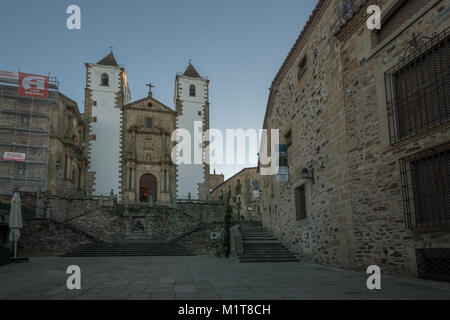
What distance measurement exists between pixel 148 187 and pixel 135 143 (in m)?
4.37

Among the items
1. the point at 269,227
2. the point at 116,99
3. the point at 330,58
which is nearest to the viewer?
the point at 330,58

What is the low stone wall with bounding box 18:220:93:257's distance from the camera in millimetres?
18344

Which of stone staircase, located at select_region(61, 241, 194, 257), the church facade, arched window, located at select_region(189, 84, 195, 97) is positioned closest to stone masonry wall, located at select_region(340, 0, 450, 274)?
stone staircase, located at select_region(61, 241, 194, 257)

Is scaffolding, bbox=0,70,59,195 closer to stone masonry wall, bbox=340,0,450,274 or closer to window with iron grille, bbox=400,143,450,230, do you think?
stone masonry wall, bbox=340,0,450,274

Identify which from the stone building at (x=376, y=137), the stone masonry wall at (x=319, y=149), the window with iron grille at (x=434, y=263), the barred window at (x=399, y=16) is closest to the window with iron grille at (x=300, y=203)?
the stone building at (x=376, y=137)

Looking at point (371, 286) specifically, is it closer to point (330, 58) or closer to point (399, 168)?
point (399, 168)

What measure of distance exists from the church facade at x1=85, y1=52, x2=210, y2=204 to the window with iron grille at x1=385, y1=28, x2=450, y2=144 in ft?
83.0

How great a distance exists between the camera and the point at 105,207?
22.8 meters

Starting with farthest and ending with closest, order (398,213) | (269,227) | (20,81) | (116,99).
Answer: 1. (116,99)
2. (20,81)
3. (269,227)
4. (398,213)

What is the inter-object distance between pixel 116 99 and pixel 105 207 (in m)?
14.2

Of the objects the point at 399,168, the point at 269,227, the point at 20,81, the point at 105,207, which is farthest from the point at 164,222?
the point at 399,168

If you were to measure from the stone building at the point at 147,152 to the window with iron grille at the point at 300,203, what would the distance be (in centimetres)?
2024

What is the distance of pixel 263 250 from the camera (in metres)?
13.3

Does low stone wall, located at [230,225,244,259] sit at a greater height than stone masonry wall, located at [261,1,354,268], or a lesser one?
lesser
